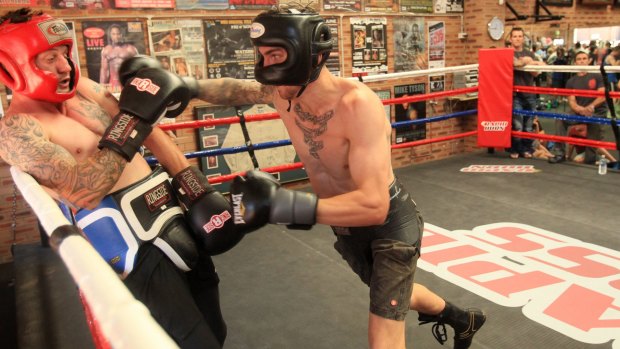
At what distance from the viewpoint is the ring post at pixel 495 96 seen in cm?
503

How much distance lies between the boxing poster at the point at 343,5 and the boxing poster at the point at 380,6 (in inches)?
4.7

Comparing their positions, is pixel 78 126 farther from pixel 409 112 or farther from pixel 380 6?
pixel 409 112

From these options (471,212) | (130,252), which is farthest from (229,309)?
(471,212)

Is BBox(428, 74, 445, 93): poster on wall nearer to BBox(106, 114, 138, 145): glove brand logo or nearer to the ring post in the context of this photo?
the ring post

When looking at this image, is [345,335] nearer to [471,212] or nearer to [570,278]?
[570,278]

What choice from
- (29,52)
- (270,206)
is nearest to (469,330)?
(270,206)

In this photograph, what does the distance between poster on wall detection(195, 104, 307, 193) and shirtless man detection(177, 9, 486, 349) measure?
9.10ft

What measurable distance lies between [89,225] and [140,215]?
141 millimetres

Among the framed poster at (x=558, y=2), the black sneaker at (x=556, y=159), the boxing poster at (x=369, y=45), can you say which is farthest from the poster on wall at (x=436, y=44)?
the framed poster at (x=558, y=2)

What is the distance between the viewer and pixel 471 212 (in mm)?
3740

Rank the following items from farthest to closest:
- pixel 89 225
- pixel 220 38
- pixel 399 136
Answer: pixel 399 136 < pixel 220 38 < pixel 89 225

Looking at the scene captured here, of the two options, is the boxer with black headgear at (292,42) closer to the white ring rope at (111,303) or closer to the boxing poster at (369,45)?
the white ring rope at (111,303)

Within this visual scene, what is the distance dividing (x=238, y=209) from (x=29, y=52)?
0.73 meters

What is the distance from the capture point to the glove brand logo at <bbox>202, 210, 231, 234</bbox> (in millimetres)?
1547
